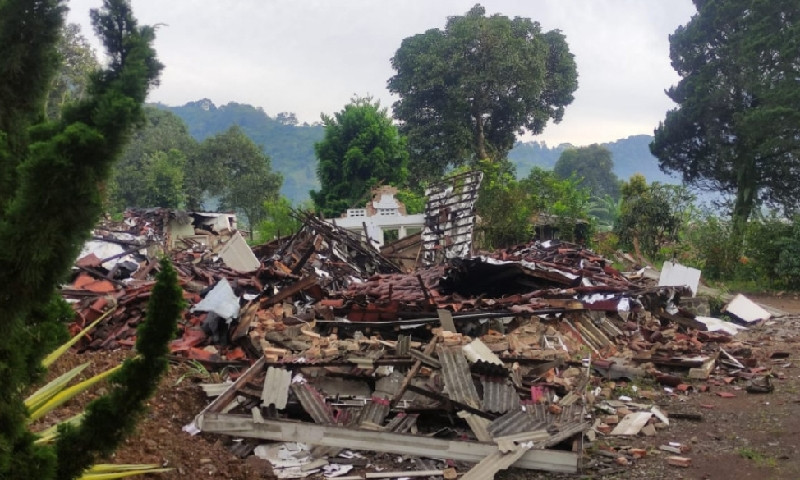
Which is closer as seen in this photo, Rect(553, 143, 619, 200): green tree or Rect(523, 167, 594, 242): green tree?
Rect(523, 167, 594, 242): green tree

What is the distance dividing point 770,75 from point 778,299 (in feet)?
35.8

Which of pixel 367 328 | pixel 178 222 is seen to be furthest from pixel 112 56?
pixel 178 222

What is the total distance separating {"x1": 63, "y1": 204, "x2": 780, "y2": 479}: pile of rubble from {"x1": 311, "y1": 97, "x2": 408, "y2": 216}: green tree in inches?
592

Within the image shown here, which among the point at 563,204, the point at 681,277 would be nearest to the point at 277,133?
the point at 563,204

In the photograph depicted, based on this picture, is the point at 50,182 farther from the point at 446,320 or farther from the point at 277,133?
the point at 277,133

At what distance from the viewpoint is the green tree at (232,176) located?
3947 cm

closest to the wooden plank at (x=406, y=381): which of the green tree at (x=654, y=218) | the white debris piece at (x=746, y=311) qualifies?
the white debris piece at (x=746, y=311)

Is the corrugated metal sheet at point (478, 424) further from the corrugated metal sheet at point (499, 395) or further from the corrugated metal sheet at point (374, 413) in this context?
the corrugated metal sheet at point (374, 413)

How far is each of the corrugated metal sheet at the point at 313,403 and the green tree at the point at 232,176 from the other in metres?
33.5

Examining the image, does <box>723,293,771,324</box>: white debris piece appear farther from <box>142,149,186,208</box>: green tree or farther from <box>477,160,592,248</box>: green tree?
<box>142,149,186,208</box>: green tree

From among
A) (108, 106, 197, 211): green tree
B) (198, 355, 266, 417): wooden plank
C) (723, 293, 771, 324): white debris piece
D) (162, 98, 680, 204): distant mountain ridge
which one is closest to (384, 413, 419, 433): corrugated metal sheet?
(198, 355, 266, 417): wooden plank

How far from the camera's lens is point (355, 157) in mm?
29422

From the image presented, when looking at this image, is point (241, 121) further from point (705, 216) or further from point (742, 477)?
point (742, 477)

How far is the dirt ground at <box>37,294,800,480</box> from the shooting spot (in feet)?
17.1
